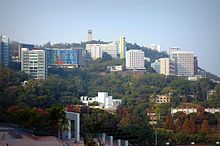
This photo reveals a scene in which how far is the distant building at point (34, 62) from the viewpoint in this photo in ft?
111

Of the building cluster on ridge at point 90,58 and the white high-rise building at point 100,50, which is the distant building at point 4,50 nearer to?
the building cluster on ridge at point 90,58

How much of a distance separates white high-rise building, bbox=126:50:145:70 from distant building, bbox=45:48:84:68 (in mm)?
4008

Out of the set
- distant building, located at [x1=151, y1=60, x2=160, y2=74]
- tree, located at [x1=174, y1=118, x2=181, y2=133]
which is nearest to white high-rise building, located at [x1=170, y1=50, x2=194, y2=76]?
distant building, located at [x1=151, y1=60, x2=160, y2=74]

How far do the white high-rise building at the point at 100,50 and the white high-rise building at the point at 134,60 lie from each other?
2933mm

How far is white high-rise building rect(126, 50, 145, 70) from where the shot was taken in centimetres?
4397

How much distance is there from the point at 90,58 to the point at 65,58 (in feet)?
13.9

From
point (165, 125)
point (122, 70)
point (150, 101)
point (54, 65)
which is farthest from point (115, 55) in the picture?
point (165, 125)

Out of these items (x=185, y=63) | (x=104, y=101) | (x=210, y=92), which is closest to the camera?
(x=104, y=101)

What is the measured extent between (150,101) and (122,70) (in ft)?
39.2

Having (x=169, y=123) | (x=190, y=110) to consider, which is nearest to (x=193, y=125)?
(x=169, y=123)

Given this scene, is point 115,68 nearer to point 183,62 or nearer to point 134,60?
point 134,60

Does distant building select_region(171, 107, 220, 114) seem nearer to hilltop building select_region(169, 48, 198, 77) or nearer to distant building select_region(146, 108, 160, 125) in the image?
distant building select_region(146, 108, 160, 125)

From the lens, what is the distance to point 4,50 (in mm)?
35812

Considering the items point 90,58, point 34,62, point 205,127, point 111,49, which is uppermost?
point 111,49
